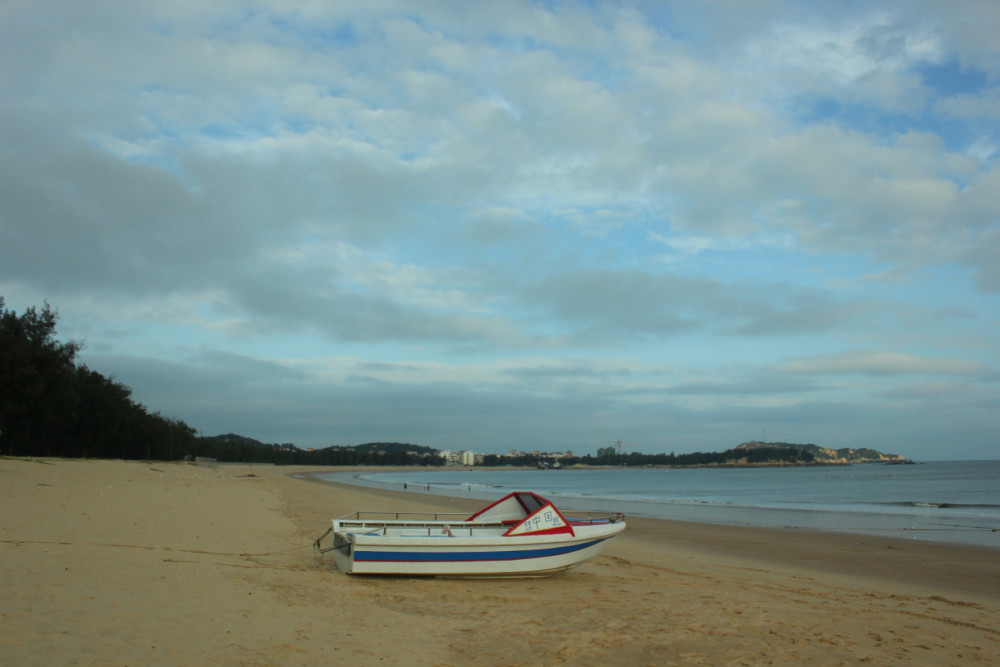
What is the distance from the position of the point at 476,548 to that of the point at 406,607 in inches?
87.8

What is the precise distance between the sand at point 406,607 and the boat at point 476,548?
0.25 metres

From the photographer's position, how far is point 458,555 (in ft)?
34.3

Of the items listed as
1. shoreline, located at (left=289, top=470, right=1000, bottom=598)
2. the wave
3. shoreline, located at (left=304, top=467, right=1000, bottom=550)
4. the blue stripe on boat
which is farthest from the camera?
the wave

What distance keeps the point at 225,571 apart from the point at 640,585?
6.95m

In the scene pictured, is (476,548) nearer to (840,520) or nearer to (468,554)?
(468,554)

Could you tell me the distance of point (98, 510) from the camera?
13570 mm

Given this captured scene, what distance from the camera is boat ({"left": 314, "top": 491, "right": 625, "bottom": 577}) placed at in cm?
1009

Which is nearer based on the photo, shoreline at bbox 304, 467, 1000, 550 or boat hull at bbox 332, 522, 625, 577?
boat hull at bbox 332, 522, 625, 577

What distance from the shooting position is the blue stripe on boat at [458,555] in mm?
10070

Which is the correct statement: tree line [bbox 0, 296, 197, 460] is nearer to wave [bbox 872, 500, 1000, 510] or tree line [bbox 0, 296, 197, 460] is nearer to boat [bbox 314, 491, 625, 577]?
boat [bbox 314, 491, 625, 577]

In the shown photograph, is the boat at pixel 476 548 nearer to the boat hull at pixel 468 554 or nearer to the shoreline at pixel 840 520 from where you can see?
the boat hull at pixel 468 554

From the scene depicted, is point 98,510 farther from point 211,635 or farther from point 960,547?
point 960,547

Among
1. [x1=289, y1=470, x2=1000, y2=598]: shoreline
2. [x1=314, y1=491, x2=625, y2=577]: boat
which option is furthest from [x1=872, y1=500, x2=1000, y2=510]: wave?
[x1=314, y1=491, x2=625, y2=577]: boat

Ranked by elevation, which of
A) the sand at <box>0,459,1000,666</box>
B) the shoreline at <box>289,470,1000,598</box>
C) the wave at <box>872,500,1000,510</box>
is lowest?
the wave at <box>872,500,1000,510</box>
